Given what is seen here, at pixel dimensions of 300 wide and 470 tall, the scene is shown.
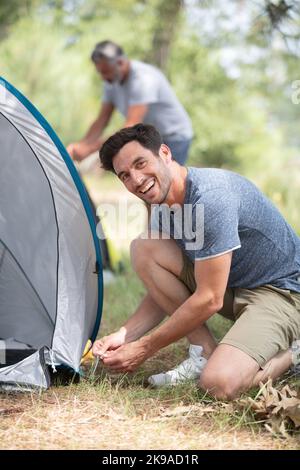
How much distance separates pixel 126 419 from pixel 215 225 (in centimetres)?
68

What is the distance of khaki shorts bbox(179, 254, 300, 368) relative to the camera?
7.86ft

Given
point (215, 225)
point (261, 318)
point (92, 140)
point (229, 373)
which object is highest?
point (92, 140)

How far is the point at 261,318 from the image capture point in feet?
8.13

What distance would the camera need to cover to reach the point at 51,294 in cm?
292

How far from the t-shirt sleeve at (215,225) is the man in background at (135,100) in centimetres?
193

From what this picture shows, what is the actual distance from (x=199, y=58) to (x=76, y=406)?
10780 mm

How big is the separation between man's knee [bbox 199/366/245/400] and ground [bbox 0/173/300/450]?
0.12 feet

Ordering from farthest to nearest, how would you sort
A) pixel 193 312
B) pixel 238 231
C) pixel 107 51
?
pixel 107 51 → pixel 238 231 → pixel 193 312

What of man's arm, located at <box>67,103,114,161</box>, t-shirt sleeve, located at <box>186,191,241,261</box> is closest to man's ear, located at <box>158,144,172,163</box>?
t-shirt sleeve, located at <box>186,191,241,261</box>

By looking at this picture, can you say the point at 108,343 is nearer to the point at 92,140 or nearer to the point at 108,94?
the point at 92,140

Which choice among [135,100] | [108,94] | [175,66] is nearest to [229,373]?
[135,100]

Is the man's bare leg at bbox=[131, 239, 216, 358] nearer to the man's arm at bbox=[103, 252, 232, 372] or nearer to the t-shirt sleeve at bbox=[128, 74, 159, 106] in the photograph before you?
the man's arm at bbox=[103, 252, 232, 372]
